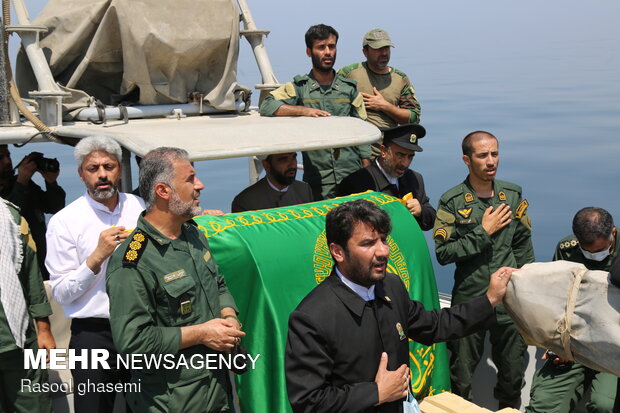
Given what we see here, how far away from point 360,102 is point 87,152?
259 centimetres

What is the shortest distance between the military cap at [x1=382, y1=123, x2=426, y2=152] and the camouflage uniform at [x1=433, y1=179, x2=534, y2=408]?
1.57 ft

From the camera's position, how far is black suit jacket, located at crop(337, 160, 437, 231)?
19.0 feet

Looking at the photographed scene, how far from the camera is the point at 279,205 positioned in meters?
5.65

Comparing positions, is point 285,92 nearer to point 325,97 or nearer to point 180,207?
point 325,97

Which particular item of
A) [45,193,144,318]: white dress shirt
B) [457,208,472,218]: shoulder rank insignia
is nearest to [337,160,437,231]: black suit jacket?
[457,208,472,218]: shoulder rank insignia

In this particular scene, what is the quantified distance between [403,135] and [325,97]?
0.84 m

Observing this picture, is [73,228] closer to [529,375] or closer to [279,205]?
[279,205]

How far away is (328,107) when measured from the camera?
6289mm

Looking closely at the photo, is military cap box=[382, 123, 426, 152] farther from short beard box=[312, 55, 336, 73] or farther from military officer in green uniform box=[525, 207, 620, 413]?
military officer in green uniform box=[525, 207, 620, 413]

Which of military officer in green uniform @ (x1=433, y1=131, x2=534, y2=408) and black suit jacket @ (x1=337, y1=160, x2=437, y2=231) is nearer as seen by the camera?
military officer in green uniform @ (x1=433, y1=131, x2=534, y2=408)

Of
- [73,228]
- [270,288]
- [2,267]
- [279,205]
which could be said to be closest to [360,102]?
[279,205]

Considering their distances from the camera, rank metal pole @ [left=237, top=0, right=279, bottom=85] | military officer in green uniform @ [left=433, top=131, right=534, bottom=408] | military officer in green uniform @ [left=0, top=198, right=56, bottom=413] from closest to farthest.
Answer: military officer in green uniform @ [left=0, top=198, right=56, bottom=413] < military officer in green uniform @ [left=433, top=131, right=534, bottom=408] < metal pole @ [left=237, top=0, right=279, bottom=85]

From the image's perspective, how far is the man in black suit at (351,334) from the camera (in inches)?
135

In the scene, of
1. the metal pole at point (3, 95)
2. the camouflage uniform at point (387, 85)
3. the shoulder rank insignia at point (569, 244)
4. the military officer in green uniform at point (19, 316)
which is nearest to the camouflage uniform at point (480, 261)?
the shoulder rank insignia at point (569, 244)
